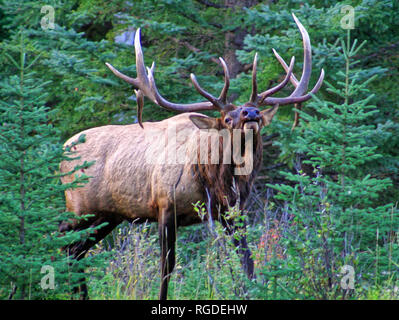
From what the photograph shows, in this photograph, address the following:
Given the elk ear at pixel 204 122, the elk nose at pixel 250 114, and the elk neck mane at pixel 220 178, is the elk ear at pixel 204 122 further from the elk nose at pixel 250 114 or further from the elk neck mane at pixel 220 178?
the elk nose at pixel 250 114

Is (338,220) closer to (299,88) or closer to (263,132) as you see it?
(299,88)

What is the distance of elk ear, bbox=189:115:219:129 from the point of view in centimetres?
594

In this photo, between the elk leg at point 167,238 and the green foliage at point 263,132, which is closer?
the green foliage at point 263,132

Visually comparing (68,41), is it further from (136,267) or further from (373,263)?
(373,263)

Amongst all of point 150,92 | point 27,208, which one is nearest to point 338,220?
point 27,208

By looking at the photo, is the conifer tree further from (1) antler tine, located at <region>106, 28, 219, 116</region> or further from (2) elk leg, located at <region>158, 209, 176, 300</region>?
(1) antler tine, located at <region>106, 28, 219, 116</region>

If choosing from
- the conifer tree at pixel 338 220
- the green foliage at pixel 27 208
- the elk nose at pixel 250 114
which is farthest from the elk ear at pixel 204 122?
the green foliage at pixel 27 208

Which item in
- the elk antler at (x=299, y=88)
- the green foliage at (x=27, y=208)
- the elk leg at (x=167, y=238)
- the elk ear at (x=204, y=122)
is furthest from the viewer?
the elk antler at (x=299, y=88)

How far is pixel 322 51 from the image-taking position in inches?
285

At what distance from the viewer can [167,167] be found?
6.13 m

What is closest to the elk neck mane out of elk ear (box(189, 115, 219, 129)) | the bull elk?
the bull elk

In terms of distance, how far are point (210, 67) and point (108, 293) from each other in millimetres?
5424

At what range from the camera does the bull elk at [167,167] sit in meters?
5.88

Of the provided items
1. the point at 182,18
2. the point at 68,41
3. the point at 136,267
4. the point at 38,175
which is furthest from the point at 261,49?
the point at 38,175
